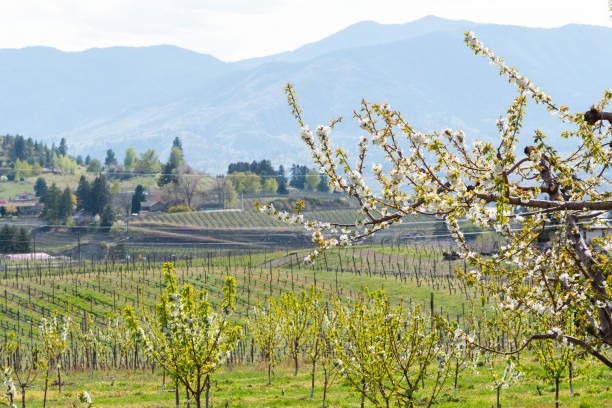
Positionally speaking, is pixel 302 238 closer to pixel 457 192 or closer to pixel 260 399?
pixel 260 399

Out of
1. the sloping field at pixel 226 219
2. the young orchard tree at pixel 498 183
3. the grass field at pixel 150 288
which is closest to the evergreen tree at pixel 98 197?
the sloping field at pixel 226 219

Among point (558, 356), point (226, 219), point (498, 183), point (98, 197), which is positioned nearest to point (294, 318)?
point (558, 356)

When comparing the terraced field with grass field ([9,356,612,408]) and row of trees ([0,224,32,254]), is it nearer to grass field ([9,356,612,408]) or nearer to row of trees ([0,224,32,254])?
row of trees ([0,224,32,254])

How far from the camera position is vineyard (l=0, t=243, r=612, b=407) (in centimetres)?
2802

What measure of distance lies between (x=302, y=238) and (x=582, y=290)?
5229 inches

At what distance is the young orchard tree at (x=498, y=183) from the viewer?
7.49 meters

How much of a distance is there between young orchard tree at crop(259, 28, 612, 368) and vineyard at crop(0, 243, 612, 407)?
1915 millimetres

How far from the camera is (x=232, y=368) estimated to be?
41844mm

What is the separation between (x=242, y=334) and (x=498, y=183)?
13.4 meters

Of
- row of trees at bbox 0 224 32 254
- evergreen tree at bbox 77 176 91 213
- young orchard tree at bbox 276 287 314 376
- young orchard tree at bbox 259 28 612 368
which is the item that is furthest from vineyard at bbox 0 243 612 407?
evergreen tree at bbox 77 176 91 213

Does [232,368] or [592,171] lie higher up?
[592,171]

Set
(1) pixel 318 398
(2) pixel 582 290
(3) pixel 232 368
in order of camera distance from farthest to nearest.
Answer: (3) pixel 232 368
(1) pixel 318 398
(2) pixel 582 290

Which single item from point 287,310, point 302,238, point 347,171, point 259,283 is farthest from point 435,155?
point 302,238

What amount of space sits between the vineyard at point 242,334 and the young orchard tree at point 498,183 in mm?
1915
